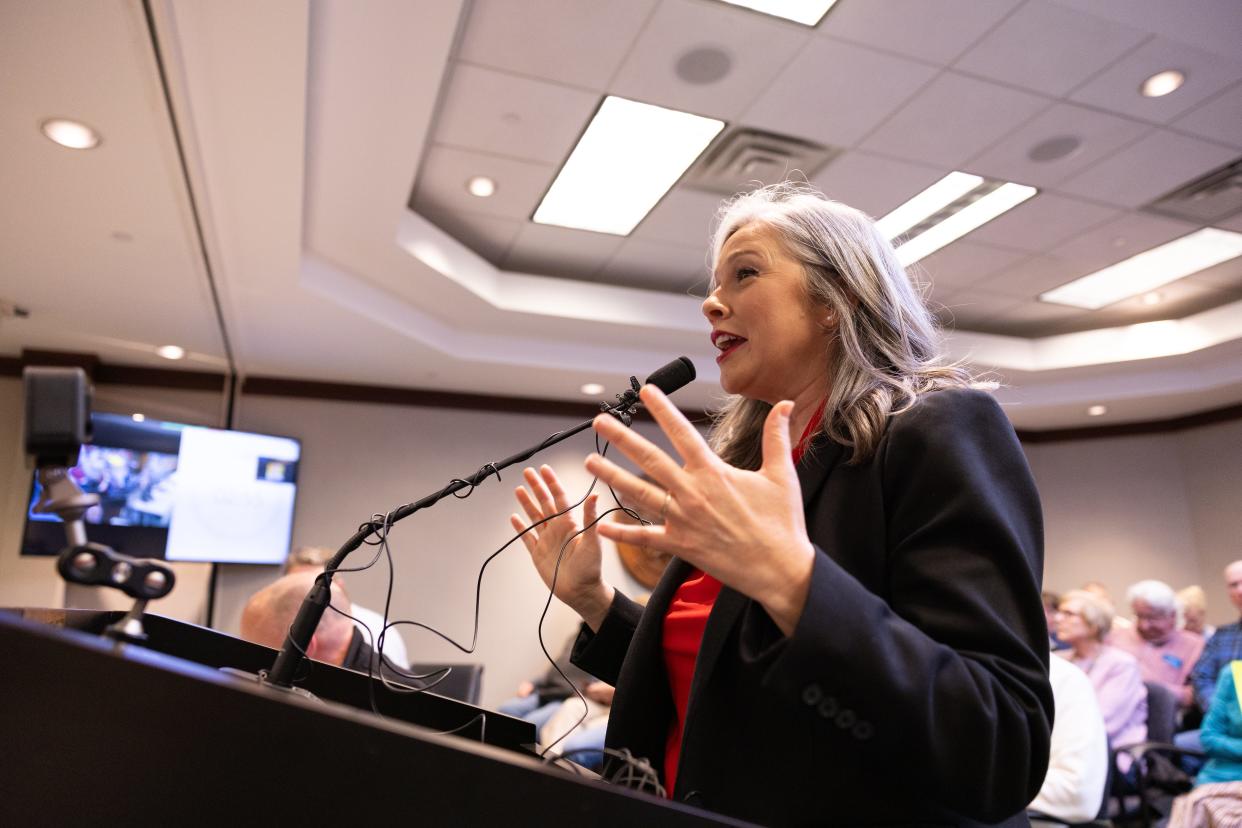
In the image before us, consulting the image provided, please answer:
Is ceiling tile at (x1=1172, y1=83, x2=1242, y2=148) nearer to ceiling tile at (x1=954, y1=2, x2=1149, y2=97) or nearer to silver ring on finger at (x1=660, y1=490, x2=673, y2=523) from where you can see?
ceiling tile at (x1=954, y1=2, x2=1149, y2=97)

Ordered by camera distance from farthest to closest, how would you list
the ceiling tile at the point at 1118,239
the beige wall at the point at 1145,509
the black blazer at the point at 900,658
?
the beige wall at the point at 1145,509
the ceiling tile at the point at 1118,239
the black blazer at the point at 900,658

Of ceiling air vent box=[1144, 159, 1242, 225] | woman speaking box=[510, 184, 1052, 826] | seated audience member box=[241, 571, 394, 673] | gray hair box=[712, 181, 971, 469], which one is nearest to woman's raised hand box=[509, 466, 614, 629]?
woman speaking box=[510, 184, 1052, 826]

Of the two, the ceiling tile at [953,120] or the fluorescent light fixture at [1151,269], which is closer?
the ceiling tile at [953,120]

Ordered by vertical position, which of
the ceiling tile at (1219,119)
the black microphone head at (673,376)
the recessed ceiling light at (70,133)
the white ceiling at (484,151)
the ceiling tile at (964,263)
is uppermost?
the ceiling tile at (1219,119)

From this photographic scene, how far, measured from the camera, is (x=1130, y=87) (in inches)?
131

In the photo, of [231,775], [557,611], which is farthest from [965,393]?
[557,611]

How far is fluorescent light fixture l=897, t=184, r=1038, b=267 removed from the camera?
4246 mm

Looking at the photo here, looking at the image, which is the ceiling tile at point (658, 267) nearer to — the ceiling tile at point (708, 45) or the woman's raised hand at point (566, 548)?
the ceiling tile at point (708, 45)

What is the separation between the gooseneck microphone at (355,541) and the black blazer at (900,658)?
26 centimetres

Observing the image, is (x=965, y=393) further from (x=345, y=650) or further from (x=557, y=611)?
(x=557, y=611)

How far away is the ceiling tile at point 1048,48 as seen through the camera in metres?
2.93

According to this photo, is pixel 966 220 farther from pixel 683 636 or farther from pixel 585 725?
pixel 683 636

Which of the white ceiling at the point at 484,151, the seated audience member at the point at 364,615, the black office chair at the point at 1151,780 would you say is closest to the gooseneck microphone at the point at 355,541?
the seated audience member at the point at 364,615

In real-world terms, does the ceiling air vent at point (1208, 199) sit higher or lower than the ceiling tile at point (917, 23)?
higher
